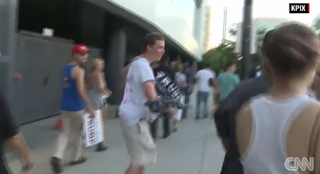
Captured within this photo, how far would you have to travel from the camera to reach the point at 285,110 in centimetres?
210

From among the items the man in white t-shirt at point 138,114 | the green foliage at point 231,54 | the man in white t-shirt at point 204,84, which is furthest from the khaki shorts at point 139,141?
the man in white t-shirt at point 204,84

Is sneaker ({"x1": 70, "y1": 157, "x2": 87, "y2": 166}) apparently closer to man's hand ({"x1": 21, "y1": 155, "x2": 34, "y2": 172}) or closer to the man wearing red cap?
the man wearing red cap

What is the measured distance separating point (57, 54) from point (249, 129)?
39.7 ft

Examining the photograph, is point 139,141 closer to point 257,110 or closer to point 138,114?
point 138,114

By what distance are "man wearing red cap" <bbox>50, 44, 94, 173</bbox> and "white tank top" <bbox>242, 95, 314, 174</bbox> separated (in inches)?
187

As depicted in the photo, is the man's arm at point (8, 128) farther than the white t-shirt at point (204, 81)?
No

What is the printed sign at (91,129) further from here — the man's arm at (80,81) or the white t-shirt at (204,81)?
the white t-shirt at (204,81)

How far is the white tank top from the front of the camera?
2.09 metres

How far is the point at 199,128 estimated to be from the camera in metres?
12.9

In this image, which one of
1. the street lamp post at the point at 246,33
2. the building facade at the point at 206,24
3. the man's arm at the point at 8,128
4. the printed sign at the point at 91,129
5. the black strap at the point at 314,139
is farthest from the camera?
the building facade at the point at 206,24

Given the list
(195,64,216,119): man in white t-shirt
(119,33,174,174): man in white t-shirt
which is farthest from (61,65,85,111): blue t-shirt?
(195,64,216,119): man in white t-shirt

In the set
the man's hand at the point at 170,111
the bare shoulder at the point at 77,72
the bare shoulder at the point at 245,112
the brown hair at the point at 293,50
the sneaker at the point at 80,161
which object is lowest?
the sneaker at the point at 80,161

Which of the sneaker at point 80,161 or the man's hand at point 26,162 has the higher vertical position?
the man's hand at point 26,162

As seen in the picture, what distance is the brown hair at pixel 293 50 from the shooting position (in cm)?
208
